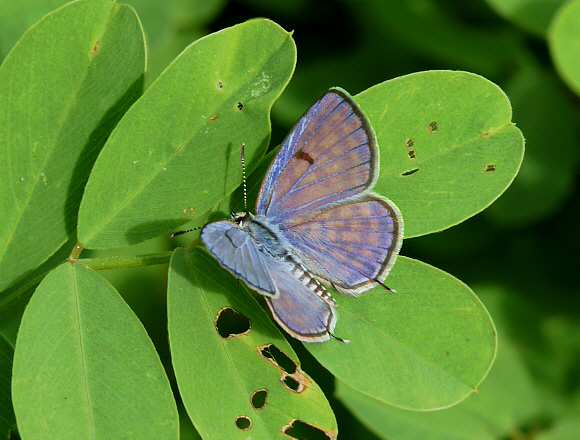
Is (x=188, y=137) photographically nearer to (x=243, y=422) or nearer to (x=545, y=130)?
(x=243, y=422)

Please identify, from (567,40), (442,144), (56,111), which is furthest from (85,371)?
(567,40)

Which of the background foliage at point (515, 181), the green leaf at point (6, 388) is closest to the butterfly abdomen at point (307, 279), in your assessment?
the green leaf at point (6, 388)

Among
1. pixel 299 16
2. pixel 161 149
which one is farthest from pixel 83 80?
pixel 299 16

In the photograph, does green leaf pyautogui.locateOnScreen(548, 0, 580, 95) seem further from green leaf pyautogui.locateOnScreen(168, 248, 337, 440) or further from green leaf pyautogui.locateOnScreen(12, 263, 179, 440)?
green leaf pyautogui.locateOnScreen(12, 263, 179, 440)

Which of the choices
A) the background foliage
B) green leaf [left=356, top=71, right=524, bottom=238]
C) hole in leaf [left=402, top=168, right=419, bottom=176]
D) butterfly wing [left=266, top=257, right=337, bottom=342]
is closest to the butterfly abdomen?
butterfly wing [left=266, top=257, right=337, bottom=342]

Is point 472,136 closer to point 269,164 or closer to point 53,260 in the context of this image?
point 269,164
